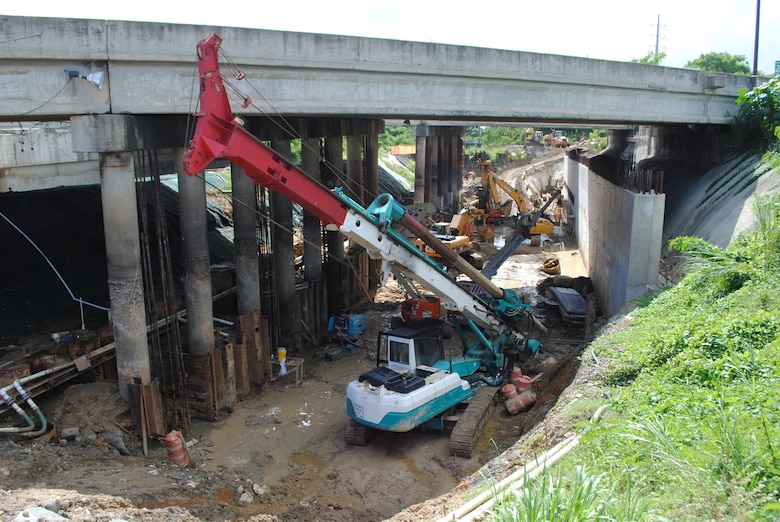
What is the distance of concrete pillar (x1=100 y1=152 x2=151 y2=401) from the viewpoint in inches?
488

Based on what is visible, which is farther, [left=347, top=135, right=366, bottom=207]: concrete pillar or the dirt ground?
[left=347, top=135, right=366, bottom=207]: concrete pillar

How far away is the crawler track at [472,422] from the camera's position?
38.9 ft

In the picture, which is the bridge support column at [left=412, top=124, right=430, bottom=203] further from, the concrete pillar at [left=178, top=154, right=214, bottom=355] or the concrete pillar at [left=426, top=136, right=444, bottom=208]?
the concrete pillar at [left=178, top=154, right=214, bottom=355]

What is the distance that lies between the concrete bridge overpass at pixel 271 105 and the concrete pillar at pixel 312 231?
0.15 feet

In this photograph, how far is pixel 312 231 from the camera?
20.8 metres

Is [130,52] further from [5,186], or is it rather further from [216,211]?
[216,211]

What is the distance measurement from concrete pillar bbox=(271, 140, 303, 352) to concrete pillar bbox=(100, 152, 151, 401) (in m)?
6.13

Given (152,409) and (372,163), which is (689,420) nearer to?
(152,409)

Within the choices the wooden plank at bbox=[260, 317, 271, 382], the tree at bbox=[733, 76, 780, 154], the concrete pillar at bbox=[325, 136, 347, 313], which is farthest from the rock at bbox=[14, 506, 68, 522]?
the tree at bbox=[733, 76, 780, 154]

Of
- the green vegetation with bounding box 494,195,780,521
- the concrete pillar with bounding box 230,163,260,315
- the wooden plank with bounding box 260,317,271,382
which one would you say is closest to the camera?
the green vegetation with bounding box 494,195,780,521

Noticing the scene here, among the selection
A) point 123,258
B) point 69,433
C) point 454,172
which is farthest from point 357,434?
point 454,172

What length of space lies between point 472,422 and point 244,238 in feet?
25.2

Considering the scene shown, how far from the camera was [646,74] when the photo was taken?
67.9 ft

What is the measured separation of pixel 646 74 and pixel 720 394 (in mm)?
15918
